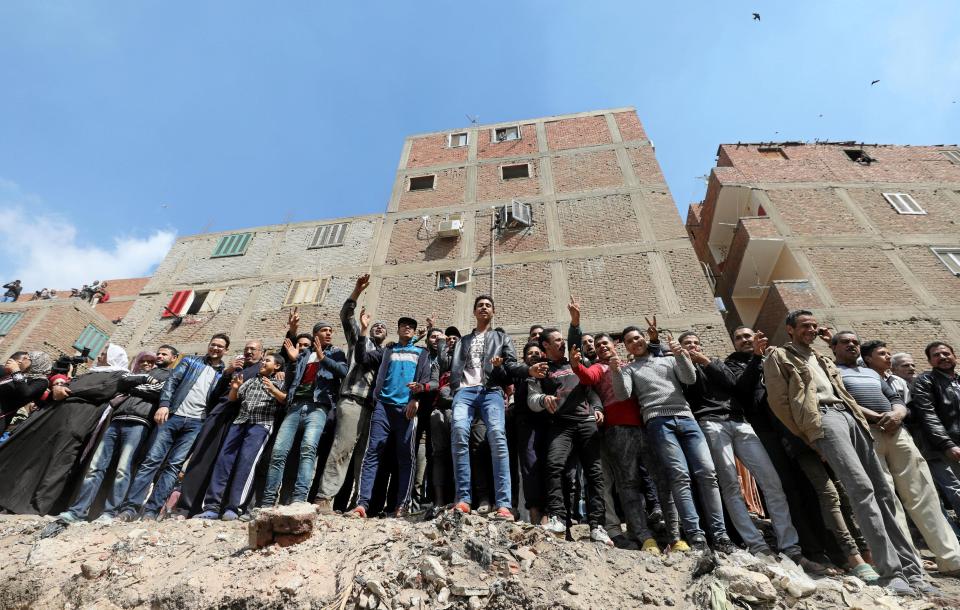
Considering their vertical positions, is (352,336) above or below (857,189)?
below

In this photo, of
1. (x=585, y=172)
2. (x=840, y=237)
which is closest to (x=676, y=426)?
(x=840, y=237)

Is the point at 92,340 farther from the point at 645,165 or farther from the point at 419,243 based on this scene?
the point at 645,165

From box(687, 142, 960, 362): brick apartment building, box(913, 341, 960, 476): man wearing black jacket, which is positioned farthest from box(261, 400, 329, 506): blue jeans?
box(687, 142, 960, 362): brick apartment building

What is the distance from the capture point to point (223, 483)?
4059 mm

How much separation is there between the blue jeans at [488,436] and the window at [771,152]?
13186 millimetres

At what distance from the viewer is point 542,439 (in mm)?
3887

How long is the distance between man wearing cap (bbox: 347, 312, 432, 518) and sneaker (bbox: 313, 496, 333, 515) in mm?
238

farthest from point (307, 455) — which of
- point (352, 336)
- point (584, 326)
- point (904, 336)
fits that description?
point (904, 336)

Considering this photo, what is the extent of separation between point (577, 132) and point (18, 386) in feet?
44.0

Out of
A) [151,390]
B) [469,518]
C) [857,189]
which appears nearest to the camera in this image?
[469,518]

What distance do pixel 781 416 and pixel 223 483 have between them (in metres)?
4.53

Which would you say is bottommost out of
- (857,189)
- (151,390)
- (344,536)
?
(344,536)

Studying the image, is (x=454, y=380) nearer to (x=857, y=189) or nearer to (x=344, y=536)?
(x=344, y=536)

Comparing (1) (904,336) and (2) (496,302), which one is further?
(2) (496,302)
